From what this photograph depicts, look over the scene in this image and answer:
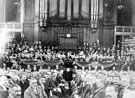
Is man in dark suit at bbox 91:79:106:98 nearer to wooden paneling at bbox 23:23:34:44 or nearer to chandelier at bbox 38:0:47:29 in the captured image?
chandelier at bbox 38:0:47:29

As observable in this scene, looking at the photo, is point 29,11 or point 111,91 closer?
point 111,91

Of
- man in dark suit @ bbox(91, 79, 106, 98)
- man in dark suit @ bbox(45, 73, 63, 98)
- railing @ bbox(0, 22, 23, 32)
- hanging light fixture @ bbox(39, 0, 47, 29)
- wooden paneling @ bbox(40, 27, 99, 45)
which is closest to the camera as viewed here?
man in dark suit @ bbox(91, 79, 106, 98)

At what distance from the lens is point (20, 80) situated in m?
10.9

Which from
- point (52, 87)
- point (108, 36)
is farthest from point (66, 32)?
point (52, 87)

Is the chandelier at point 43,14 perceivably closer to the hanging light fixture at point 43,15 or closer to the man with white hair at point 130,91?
the hanging light fixture at point 43,15

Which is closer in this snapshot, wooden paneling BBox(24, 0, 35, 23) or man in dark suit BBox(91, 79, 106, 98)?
man in dark suit BBox(91, 79, 106, 98)

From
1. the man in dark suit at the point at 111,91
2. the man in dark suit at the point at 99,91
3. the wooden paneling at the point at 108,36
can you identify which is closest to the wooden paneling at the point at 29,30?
the wooden paneling at the point at 108,36

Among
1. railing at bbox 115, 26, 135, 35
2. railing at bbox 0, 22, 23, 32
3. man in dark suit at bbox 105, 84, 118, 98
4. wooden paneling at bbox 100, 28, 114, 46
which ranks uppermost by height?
railing at bbox 0, 22, 23, 32

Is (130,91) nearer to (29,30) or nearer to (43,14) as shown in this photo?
(43,14)

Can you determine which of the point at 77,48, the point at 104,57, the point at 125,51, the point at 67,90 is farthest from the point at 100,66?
the point at 67,90

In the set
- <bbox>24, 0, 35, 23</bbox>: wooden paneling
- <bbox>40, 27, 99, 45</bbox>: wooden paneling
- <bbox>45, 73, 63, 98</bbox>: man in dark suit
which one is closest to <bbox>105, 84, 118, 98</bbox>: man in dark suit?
<bbox>45, 73, 63, 98</bbox>: man in dark suit

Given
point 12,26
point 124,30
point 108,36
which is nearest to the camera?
point 108,36

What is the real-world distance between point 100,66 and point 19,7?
9.89 metres

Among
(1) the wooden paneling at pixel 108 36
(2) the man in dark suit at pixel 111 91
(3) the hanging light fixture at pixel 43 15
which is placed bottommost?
(2) the man in dark suit at pixel 111 91
